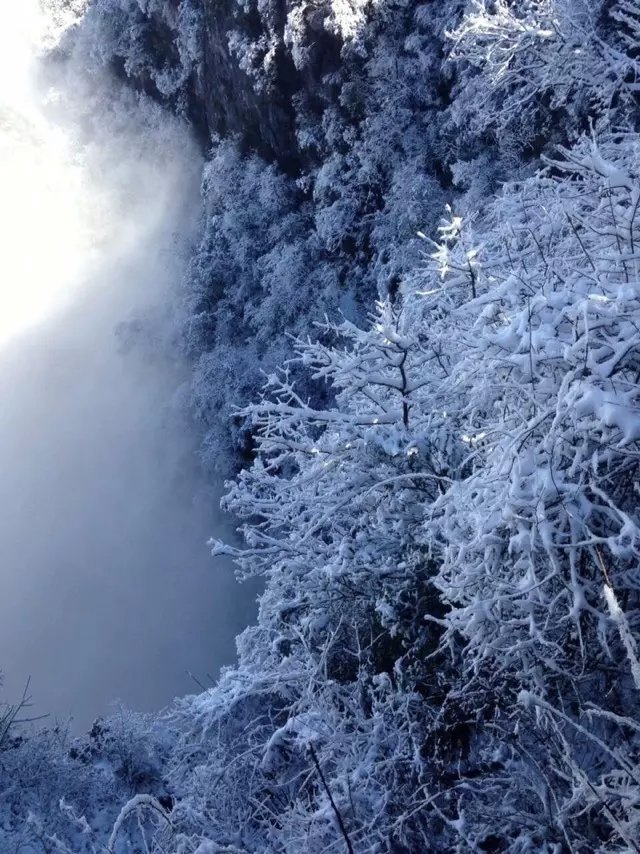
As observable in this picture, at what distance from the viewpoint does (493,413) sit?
11.6 feet

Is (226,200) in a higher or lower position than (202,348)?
higher

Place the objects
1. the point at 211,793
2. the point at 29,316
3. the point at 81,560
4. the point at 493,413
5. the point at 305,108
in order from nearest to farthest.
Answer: the point at 493,413
the point at 211,793
the point at 305,108
the point at 81,560
the point at 29,316

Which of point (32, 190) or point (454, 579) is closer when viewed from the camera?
point (454, 579)

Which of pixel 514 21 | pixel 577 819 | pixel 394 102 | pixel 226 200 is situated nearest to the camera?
pixel 577 819

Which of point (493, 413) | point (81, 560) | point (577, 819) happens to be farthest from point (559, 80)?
point (81, 560)

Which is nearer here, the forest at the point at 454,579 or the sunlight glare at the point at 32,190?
the forest at the point at 454,579

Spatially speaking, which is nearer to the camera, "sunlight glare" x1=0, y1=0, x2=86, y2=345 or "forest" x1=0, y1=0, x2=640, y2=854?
"forest" x1=0, y1=0, x2=640, y2=854

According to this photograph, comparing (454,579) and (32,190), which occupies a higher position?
(32,190)

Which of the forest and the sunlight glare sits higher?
the sunlight glare

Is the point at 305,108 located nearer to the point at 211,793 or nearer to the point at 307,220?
the point at 307,220

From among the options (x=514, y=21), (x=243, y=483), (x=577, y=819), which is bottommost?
(x=577, y=819)

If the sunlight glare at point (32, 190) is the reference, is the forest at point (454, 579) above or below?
below

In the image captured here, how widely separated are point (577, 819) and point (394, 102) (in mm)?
16545

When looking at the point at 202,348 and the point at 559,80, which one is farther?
the point at 202,348
